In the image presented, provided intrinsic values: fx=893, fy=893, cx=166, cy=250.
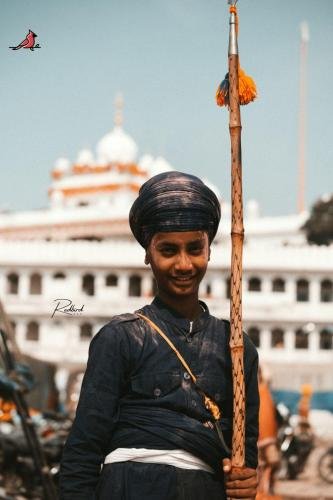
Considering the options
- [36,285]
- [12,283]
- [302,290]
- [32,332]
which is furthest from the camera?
[12,283]

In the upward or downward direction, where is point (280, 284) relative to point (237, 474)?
downward

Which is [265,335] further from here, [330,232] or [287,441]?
[287,441]

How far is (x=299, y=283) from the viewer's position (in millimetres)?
34250

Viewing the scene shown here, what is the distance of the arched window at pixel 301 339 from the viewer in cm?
3306

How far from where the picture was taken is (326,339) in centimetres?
3309

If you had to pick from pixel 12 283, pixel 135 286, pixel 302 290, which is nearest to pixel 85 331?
pixel 135 286

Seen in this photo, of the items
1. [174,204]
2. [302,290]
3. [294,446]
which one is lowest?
[294,446]

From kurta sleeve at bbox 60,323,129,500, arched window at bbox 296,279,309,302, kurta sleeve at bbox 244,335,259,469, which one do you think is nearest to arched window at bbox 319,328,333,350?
arched window at bbox 296,279,309,302

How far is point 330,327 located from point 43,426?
2458cm

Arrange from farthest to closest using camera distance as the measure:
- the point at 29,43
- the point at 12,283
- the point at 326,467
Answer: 1. the point at 12,283
2. the point at 326,467
3. the point at 29,43

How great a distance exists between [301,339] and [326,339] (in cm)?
92

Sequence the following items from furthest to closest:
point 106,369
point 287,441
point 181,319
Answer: point 287,441, point 181,319, point 106,369

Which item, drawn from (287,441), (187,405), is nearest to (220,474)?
(187,405)
